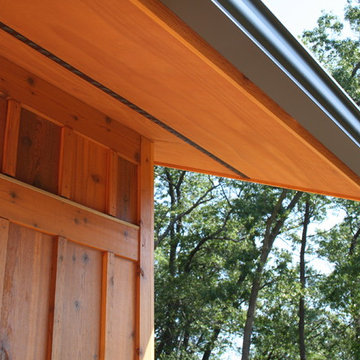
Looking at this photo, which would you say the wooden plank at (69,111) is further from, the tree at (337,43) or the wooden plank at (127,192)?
the tree at (337,43)

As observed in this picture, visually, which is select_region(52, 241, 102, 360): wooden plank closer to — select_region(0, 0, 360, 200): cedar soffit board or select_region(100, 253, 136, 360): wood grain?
select_region(100, 253, 136, 360): wood grain

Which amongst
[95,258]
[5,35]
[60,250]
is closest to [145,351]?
[95,258]

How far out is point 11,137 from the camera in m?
2.62

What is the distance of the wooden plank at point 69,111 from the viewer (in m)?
2.70

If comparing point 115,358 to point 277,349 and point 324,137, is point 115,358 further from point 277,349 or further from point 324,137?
point 277,349

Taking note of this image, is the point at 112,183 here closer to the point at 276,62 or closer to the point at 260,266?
the point at 276,62

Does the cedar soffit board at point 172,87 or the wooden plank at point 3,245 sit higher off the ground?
the cedar soffit board at point 172,87

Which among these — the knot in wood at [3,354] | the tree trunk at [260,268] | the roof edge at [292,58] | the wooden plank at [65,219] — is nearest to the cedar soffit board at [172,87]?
the roof edge at [292,58]

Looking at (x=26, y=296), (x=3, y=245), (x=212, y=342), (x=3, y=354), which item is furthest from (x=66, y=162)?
(x=212, y=342)

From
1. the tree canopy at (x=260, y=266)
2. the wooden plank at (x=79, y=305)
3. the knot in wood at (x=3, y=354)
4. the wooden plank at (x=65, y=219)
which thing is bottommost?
the knot in wood at (x=3, y=354)

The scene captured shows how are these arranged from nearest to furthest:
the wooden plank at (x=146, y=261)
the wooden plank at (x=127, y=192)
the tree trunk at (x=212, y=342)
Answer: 1. the wooden plank at (x=146, y=261)
2. the wooden plank at (x=127, y=192)
3. the tree trunk at (x=212, y=342)

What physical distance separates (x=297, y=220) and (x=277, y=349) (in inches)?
169

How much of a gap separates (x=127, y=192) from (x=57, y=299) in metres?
0.92

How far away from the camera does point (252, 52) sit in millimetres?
1942
